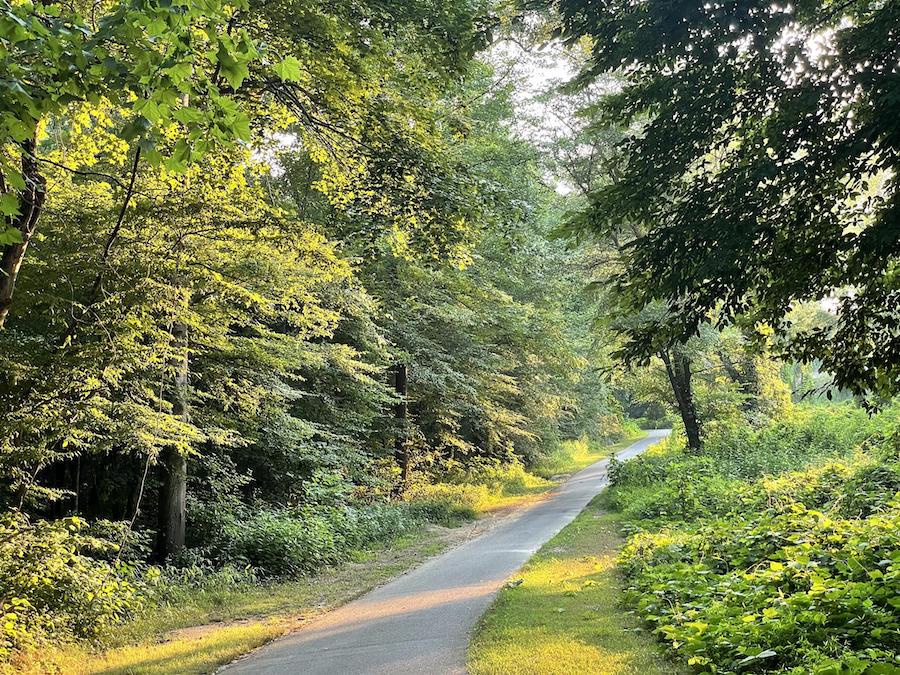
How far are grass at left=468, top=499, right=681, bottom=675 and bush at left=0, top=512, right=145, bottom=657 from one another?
411cm

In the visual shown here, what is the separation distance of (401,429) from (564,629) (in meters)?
13.8

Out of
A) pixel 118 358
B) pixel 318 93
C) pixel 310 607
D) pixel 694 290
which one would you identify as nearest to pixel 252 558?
pixel 310 607

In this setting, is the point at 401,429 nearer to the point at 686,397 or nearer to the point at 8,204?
the point at 686,397

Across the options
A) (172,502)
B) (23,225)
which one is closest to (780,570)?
(23,225)

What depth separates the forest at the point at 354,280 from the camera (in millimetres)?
4363

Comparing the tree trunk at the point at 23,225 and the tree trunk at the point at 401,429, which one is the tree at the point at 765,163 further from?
the tree trunk at the point at 401,429

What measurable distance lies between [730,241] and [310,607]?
797 cm

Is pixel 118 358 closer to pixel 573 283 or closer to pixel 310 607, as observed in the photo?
pixel 310 607

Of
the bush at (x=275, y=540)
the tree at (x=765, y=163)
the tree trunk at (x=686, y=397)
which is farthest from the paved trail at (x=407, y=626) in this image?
the tree trunk at (x=686, y=397)

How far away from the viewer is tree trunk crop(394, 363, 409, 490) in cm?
2041

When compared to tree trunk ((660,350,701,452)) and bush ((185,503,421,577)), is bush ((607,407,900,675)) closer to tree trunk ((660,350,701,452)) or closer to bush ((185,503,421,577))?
bush ((185,503,421,577))

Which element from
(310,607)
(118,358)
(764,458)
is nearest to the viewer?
(118,358)

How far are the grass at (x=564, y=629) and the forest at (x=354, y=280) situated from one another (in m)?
0.07

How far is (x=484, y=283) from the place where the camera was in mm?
21531
